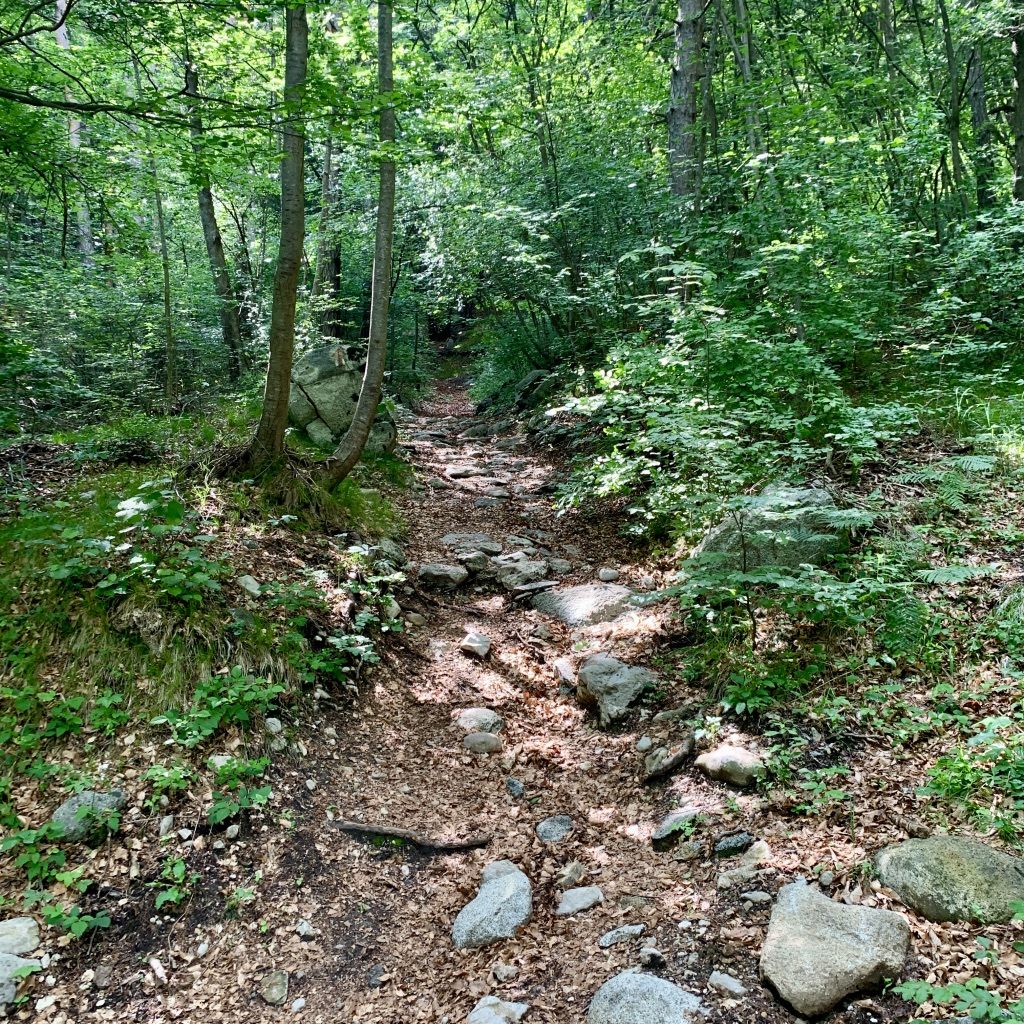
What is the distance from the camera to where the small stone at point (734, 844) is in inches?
127

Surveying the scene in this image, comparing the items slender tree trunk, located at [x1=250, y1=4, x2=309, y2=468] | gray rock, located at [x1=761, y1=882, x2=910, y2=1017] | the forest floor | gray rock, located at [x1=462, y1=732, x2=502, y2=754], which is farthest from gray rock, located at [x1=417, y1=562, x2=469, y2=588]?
gray rock, located at [x1=761, y1=882, x2=910, y2=1017]

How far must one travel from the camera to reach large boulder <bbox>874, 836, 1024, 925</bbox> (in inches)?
100

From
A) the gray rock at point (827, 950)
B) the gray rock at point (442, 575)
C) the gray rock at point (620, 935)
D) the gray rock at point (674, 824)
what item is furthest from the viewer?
the gray rock at point (442, 575)

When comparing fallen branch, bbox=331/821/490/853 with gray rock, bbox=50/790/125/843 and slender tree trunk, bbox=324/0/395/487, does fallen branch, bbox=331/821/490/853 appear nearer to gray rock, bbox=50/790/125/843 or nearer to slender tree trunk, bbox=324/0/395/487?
gray rock, bbox=50/790/125/843

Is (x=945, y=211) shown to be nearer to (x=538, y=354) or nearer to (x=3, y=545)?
(x=538, y=354)

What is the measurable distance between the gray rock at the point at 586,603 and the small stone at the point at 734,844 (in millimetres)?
2455

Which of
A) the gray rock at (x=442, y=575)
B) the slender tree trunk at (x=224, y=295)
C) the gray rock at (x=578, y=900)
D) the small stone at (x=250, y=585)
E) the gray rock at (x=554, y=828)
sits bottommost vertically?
the gray rock at (x=578, y=900)

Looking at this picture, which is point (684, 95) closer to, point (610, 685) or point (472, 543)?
point (472, 543)

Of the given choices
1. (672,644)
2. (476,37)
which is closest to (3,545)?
(672,644)

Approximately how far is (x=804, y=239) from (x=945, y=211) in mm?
6036

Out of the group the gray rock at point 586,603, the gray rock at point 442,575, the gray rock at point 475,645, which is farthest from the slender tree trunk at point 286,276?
the gray rock at point 586,603

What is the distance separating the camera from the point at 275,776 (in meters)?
3.86

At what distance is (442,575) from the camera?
6.59 metres

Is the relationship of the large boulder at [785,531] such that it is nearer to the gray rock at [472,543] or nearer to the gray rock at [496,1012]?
the gray rock at [496,1012]
